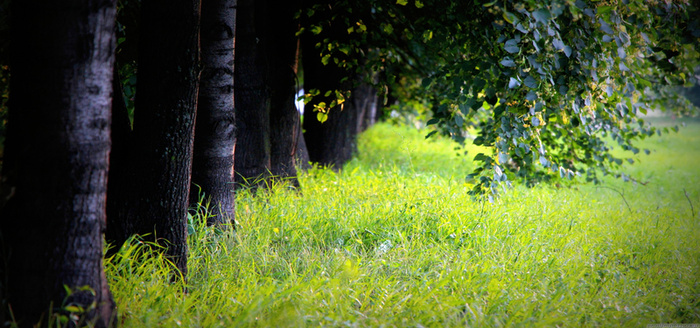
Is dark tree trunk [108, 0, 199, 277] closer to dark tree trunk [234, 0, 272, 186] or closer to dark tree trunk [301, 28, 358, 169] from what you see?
dark tree trunk [234, 0, 272, 186]

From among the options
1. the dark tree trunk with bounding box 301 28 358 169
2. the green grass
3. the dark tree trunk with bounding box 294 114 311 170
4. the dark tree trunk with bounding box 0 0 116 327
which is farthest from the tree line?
the dark tree trunk with bounding box 301 28 358 169

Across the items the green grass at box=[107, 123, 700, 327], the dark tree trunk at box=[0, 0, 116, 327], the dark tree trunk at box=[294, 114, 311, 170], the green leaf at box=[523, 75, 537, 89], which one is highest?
the green leaf at box=[523, 75, 537, 89]

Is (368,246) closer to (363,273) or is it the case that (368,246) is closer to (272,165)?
(363,273)

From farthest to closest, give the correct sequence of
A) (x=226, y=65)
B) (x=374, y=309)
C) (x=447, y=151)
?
(x=447, y=151) → (x=226, y=65) → (x=374, y=309)

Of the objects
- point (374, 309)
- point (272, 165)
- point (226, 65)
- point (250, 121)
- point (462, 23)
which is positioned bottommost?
point (374, 309)

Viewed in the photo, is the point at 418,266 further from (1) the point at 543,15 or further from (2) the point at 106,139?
(2) the point at 106,139

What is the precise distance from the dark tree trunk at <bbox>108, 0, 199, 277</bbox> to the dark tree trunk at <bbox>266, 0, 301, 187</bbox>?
2535mm

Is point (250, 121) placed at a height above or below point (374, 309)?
above

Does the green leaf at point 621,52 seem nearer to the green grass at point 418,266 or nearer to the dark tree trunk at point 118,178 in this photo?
the green grass at point 418,266

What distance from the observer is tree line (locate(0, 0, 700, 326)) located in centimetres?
188

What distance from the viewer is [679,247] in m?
4.04

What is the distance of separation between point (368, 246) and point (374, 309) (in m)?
1.03

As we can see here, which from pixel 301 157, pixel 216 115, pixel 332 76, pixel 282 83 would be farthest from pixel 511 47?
pixel 301 157

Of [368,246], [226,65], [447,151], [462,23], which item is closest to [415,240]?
[368,246]
